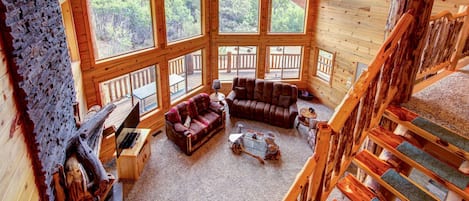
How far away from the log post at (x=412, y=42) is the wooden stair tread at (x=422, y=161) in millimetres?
505

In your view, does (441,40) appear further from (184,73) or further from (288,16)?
(184,73)

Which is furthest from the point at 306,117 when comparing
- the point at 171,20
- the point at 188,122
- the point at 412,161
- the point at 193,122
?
the point at 412,161

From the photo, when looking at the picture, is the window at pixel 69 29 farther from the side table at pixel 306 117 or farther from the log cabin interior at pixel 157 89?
the side table at pixel 306 117

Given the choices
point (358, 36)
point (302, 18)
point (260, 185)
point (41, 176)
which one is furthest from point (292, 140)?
point (41, 176)

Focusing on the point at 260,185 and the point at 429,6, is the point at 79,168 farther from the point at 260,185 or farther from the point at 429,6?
the point at 429,6

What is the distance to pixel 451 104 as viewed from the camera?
3383 millimetres

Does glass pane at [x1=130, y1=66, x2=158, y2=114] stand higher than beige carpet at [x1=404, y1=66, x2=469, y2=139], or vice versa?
beige carpet at [x1=404, y1=66, x2=469, y2=139]

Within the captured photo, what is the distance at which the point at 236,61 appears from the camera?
970cm

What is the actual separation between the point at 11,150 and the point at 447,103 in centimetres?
431

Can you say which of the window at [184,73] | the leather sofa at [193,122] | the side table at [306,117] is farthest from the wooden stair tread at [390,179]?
the window at [184,73]

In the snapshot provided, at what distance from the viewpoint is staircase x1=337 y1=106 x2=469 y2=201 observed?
8.41 feet

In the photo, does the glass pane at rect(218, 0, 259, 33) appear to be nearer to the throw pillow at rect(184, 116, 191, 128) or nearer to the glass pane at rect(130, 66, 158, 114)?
the glass pane at rect(130, 66, 158, 114)

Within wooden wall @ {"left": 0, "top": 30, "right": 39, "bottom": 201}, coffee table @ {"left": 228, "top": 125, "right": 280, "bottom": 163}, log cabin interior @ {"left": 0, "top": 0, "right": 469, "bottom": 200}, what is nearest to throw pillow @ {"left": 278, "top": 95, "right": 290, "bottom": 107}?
coffee table @ {"left": 228, "top": 125, "right": 280, "bottom": 163}

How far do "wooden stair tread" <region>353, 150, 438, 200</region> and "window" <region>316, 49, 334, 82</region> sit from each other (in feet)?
20.7
